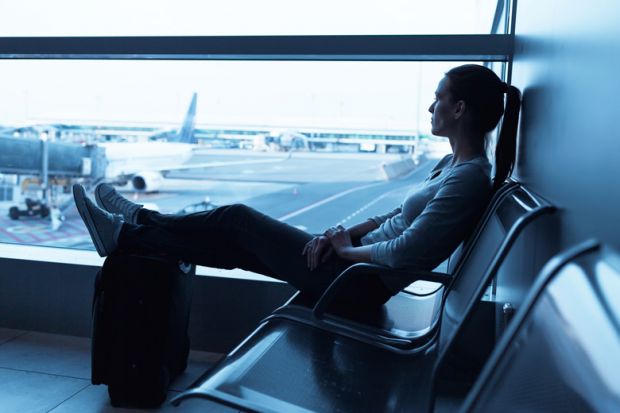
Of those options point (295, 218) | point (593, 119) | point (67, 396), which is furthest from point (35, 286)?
point (295, 218)

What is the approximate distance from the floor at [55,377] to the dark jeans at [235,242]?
20.0 inches

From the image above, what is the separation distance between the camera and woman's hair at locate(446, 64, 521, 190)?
1.87 m

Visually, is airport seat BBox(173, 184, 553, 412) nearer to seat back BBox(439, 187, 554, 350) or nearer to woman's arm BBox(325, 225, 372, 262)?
seat back BBox(439, 187, 554, 350)

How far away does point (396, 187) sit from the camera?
4.09 metres

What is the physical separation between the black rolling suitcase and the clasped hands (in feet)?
1.84

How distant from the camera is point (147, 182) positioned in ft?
31.5

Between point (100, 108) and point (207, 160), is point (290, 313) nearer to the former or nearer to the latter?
point (100, 108)

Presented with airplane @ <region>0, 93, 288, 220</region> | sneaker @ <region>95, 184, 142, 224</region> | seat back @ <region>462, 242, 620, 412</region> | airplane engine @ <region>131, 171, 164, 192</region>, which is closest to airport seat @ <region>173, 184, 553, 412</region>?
seat back @ <region>462, 242, 620, 412</region>

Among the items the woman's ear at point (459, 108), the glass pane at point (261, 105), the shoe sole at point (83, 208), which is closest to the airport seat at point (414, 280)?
the woman's ear at point (459, 108)

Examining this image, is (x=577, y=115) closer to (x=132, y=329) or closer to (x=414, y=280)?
(x=414, y=280)

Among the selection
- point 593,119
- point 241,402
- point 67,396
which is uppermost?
point 593,119

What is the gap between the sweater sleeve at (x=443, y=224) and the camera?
5.76 ft

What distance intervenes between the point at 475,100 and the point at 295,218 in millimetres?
5313

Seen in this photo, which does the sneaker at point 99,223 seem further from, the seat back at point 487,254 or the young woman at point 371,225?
the seat back at point 487,254
